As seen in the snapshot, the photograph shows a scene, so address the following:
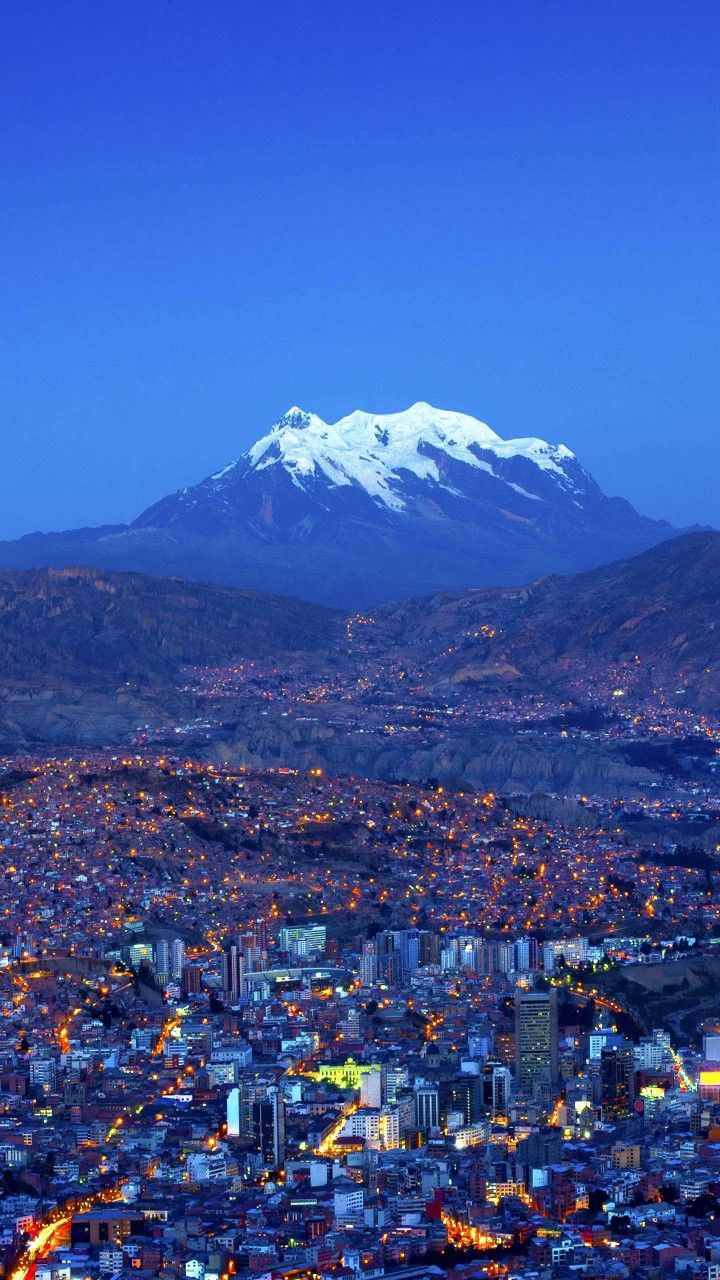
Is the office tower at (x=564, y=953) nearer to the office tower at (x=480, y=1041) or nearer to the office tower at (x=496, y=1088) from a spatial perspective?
the office tower at (x=480, y=1041)

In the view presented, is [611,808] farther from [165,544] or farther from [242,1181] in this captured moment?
[165,544]

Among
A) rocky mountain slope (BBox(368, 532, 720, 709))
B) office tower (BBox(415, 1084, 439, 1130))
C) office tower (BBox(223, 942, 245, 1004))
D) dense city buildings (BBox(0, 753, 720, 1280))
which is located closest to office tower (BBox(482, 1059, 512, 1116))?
dense city buildings (BBox(0, 753, 720, 1280))

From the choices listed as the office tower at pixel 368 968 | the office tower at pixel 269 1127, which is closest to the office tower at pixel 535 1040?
the office tower at pixel 269 1127

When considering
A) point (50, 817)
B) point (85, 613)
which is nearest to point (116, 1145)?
point (50, 817)

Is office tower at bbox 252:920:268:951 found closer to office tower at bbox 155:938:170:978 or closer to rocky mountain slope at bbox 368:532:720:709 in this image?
office tower at bbox 155:938:170:978

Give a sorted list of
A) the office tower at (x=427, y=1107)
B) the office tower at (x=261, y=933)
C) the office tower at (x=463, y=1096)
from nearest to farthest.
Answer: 1. the office tower at (x=427, y=1107)
2. the office tower at (x=463, y=1096)
3. the office tower at (x=261, y=933)

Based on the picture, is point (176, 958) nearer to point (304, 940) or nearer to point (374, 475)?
point (304, 940)
